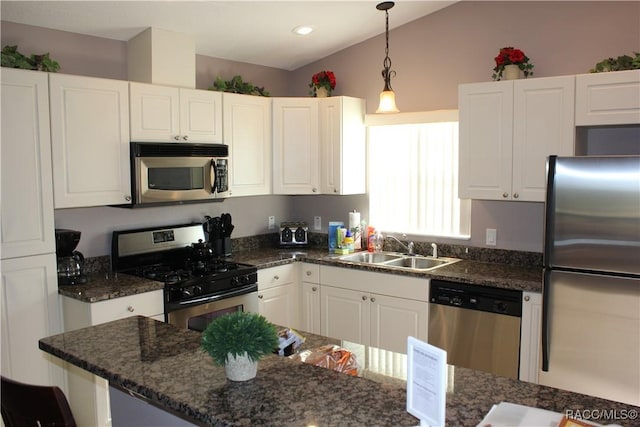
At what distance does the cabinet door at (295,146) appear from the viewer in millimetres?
4301

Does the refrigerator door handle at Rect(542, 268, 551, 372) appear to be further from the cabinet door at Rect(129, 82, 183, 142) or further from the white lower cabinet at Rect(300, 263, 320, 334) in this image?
the cabinet door at Rect(129, 82, 183, 142)

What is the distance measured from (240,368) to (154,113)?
246cm

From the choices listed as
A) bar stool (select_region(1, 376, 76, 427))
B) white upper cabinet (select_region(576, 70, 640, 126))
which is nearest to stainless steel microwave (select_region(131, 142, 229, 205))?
bar stool (select_region(1, 376, 76, 427))

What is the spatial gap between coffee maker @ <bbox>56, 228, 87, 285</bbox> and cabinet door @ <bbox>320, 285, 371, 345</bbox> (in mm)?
1714

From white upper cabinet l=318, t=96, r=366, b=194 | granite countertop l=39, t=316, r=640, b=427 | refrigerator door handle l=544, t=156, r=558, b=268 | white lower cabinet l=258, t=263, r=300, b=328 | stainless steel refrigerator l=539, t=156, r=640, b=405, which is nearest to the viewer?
granite countertop l=39, t=316, r=640, b=427

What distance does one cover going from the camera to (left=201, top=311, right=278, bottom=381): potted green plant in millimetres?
1405

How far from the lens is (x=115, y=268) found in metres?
3.65

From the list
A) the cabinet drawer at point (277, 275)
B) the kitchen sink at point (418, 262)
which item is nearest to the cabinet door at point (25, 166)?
the cabinet drawer at point (277, 275)

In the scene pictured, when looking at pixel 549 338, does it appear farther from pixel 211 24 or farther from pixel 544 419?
pixel 211 24

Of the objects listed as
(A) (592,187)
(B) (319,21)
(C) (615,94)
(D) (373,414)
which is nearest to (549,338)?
(A) (592,187)

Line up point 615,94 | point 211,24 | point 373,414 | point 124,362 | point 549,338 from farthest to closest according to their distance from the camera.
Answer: point 211,24
point 615,94
point 549,338
point 124,362
point 373,414

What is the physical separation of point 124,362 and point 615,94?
9.36 ft

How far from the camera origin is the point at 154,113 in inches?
138

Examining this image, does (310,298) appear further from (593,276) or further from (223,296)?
(593,276)
